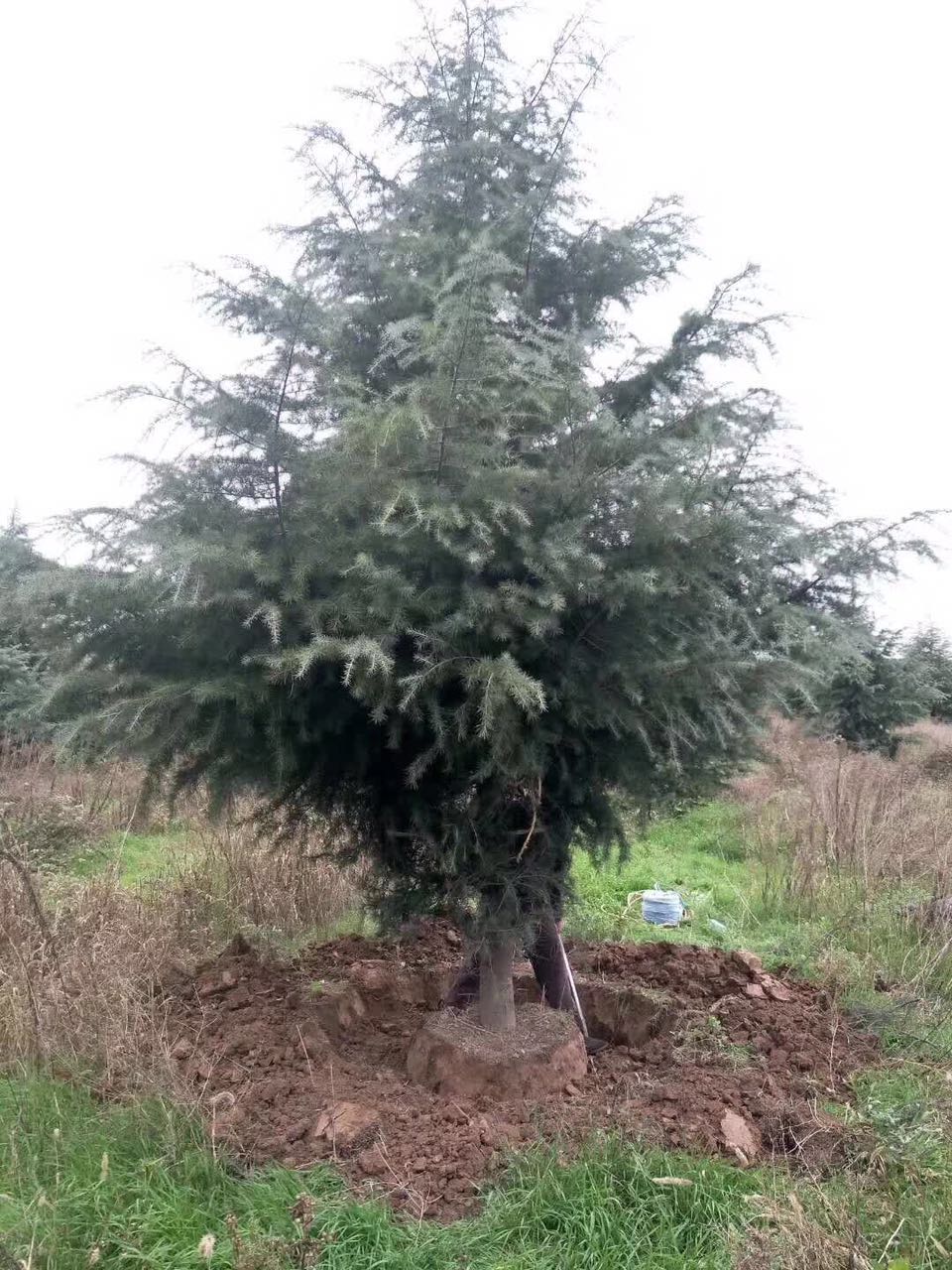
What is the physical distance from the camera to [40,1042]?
3.84m

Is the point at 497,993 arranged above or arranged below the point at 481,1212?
above

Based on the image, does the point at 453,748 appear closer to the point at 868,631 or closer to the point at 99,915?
the point at 868,631

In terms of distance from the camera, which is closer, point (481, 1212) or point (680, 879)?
point (481, 1212)

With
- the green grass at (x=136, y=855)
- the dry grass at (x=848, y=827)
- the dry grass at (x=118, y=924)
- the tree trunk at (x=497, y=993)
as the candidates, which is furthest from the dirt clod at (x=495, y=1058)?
the green grass at (x=136, y=855)

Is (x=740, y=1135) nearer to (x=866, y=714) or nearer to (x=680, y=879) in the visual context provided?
(x=680, y=879)

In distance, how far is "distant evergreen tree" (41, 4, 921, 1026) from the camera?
3.08 metres

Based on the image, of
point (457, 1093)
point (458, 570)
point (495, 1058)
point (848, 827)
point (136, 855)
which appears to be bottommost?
point (136, 855)

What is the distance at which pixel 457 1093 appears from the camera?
393 centimetres

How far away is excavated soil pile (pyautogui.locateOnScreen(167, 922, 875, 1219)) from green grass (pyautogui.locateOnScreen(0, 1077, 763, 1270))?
140mm

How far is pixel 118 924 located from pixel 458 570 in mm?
3126

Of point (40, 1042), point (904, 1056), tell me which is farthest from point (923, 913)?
point (40, 1042)

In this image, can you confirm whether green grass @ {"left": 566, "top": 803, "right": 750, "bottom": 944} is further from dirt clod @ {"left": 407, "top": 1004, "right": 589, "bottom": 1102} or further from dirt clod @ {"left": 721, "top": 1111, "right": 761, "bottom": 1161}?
dirt clod @ {"left": 721, "top": 1111, "right": 761, "bottom": 1161}

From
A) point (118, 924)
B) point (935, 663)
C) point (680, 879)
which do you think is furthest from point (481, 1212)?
point (680, 879)

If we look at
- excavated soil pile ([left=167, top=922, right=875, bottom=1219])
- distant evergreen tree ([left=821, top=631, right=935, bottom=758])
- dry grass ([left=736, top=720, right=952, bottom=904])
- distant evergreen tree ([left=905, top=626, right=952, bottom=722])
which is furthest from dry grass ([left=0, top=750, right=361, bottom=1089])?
distant evergreen tree ([left=821, top=631, right=935, bottom=758])
